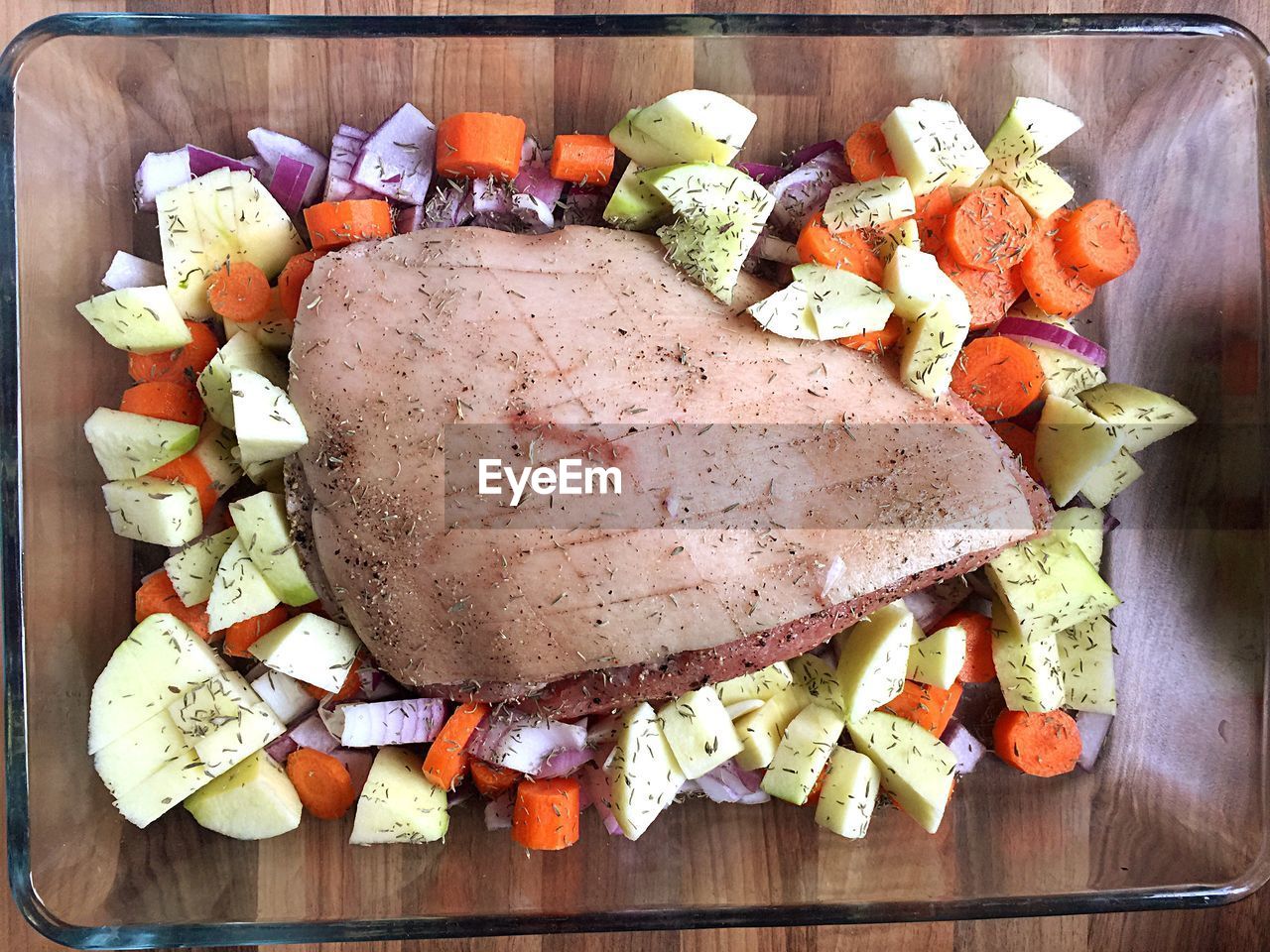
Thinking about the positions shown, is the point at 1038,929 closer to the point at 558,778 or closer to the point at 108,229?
the point at 558,778

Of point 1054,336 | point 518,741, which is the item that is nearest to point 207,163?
point 518,741

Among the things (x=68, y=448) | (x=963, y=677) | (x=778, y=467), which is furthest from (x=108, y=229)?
(x=963, y=677)

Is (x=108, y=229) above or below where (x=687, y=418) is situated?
above

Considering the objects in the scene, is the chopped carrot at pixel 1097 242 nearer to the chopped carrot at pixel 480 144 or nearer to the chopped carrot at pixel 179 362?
the chopped carrot at pixel 480 144

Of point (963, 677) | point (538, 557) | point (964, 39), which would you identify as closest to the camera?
point (538, 557)

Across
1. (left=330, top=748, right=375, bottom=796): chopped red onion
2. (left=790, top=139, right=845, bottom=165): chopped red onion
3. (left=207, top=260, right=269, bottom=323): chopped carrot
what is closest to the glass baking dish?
(left=790, top=139, right=845, bottom=165): chopped red onion

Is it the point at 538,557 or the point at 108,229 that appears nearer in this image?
the point at 538,557
